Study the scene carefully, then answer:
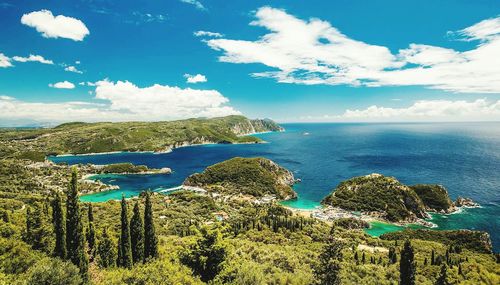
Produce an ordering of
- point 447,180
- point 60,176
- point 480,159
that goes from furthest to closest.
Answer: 1. point 480,159
2. point 60,176
3. point 447,180

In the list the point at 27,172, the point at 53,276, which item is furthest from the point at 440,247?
the point at 27,172

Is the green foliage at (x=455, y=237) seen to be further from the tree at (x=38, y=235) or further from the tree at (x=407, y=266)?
the tree at (x=38, y=235)

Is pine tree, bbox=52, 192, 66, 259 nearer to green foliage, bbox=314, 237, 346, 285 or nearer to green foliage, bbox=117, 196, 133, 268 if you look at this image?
green foliage, bbox=117, 196, 133, 268

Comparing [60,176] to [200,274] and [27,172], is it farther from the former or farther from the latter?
[200,274]

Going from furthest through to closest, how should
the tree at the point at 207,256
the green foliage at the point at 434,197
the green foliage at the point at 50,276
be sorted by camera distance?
the green foliage at the point at 434,197
the tree at the point at 207,256
the green foliage at the point at 50,276

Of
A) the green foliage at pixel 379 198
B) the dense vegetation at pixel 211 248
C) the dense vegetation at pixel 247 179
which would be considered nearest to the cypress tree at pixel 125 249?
the dense vegetation at pixel 211 248

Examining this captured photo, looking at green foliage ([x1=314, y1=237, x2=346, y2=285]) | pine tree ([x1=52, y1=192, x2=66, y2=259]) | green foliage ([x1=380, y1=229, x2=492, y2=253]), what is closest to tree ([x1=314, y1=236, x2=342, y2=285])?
green foliage ([x1=314, y1=237, x2=346, y2=285])

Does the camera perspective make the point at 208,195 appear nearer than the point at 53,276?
No

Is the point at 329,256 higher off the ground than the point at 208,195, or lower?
higher
